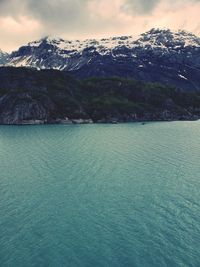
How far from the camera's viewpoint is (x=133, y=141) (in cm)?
16712

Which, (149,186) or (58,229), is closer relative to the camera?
(58,229)

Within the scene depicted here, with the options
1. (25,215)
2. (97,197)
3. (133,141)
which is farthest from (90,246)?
(133,141)

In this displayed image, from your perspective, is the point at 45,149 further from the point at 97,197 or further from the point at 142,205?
the point at 142,205

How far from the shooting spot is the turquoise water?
1911 inches

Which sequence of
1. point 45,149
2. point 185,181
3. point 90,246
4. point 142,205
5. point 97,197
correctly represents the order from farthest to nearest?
1. point 45,149
2. point 185,181
3. point 97,197
4. point 142,205
5. point 90,246

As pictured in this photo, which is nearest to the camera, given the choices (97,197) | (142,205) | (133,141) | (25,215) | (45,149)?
(25,215)

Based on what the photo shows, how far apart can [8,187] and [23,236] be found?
30.1m

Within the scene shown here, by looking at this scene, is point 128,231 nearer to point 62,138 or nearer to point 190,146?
point 190,146

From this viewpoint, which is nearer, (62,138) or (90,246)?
(90,246)

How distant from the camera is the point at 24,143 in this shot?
159m

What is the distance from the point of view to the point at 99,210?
219 ft

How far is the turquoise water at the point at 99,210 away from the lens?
48.5m

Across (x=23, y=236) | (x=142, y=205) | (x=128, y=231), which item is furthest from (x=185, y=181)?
(x=23, y=236)

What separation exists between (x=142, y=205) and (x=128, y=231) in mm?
13417
